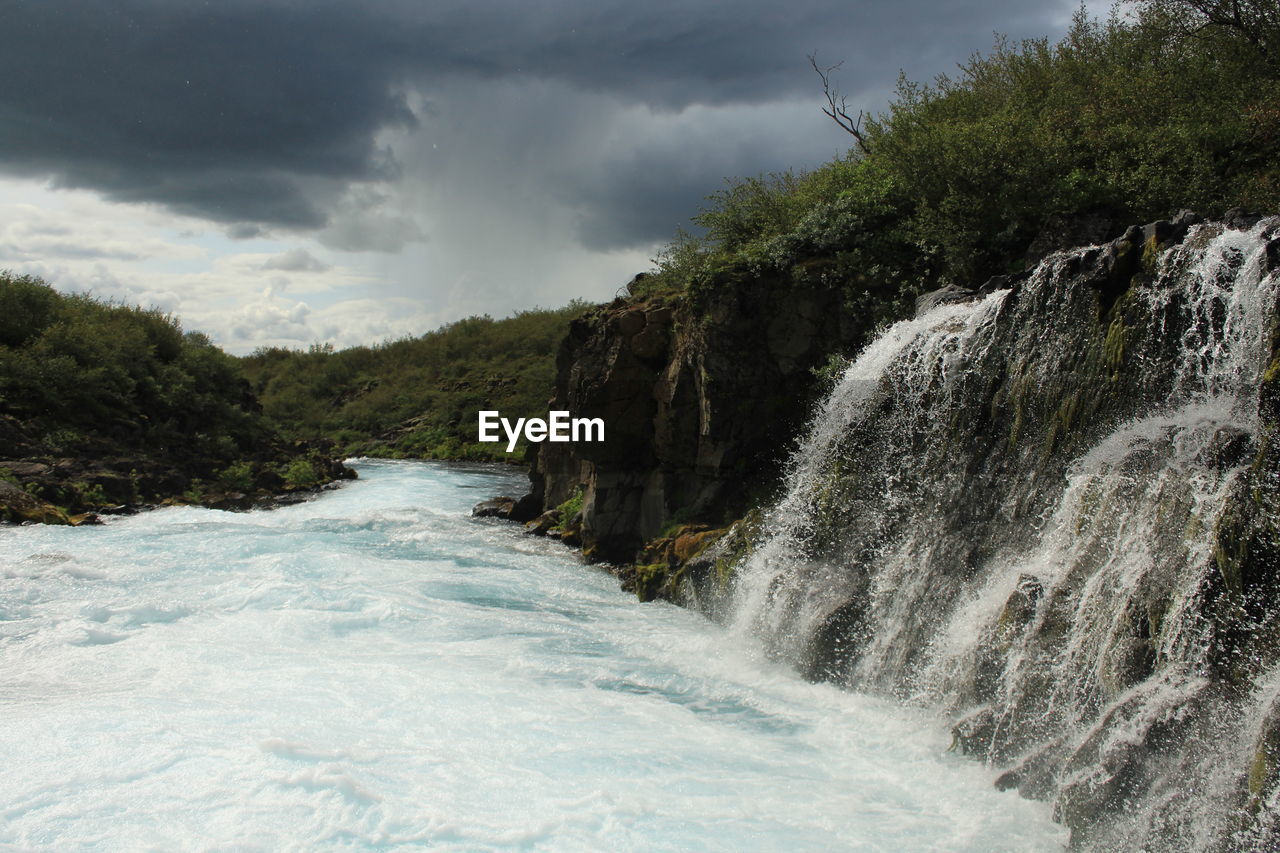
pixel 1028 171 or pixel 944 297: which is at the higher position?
pixel 1028 171

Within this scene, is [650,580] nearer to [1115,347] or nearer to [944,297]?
[944,297]

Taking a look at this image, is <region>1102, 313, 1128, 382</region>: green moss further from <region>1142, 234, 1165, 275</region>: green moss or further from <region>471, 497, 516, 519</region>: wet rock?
<region>471, 497, 516, 519</region>: wet rock

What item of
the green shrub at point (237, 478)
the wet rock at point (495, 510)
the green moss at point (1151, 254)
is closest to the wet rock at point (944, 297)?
the green moss at point (1151, 254)

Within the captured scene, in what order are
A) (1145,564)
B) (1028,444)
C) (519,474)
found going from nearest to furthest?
(1145,564)
(1028,444)
(519,474)

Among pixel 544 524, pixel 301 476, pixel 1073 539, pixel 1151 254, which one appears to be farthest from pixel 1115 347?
pixel 301 476

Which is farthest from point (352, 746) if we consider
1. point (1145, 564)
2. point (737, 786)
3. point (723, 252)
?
point (723, 252)

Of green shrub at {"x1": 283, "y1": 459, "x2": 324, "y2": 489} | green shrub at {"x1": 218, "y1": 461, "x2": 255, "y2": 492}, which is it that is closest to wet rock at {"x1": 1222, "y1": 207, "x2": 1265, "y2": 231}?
green shrub at {"x1": 218, "y1": 461, "x2": 255, "y2": 492}

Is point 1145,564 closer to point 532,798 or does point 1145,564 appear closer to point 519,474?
point 532,798

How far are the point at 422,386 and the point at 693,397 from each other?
41.3 m

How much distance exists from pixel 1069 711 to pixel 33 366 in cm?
2698

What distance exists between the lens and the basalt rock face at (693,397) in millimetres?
13883

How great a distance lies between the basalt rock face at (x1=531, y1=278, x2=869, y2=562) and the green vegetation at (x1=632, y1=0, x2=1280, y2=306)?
626mm

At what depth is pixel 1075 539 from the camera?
6727 millimetres

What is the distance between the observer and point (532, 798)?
20.0 feet
